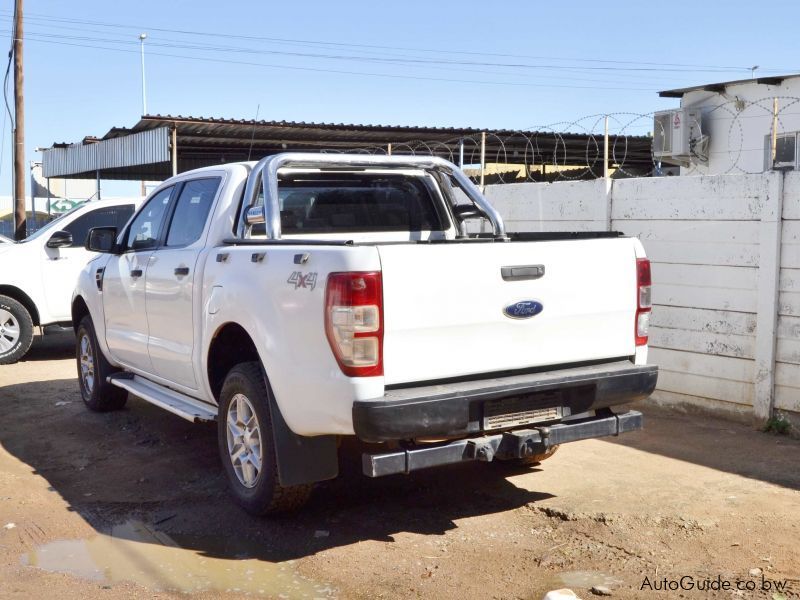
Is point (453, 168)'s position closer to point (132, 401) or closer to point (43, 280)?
point (132, 401)

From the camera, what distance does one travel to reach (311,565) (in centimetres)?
454

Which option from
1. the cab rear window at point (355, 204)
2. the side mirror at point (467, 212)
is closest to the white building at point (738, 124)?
the side mirror at point (467, 212)

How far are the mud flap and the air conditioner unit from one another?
13.9 m

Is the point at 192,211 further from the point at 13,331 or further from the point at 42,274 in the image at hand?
the point at 13,331

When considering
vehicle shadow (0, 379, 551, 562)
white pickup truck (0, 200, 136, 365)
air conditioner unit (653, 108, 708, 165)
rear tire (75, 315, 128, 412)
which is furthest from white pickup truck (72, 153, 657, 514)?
air conditioner unit (653, 108, 708, 165)

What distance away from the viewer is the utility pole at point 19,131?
21750 millimetres

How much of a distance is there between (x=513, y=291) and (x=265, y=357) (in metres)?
1.33

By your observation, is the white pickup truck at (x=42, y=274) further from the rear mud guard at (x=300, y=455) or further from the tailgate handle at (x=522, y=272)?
the tailgate handle at (x=522, y=272)

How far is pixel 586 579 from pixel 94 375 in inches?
205

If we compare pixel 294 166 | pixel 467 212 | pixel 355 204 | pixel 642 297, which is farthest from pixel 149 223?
pixel 642 297

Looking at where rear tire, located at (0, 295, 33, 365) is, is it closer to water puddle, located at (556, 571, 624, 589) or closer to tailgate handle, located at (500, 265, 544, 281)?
tailgate handle, located at (500, 265, 544, 281)

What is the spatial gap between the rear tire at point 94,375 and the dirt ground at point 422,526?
86 cm

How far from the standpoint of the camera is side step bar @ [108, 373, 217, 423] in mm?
5773

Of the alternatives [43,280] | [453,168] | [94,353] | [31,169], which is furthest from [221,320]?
[31,169]
